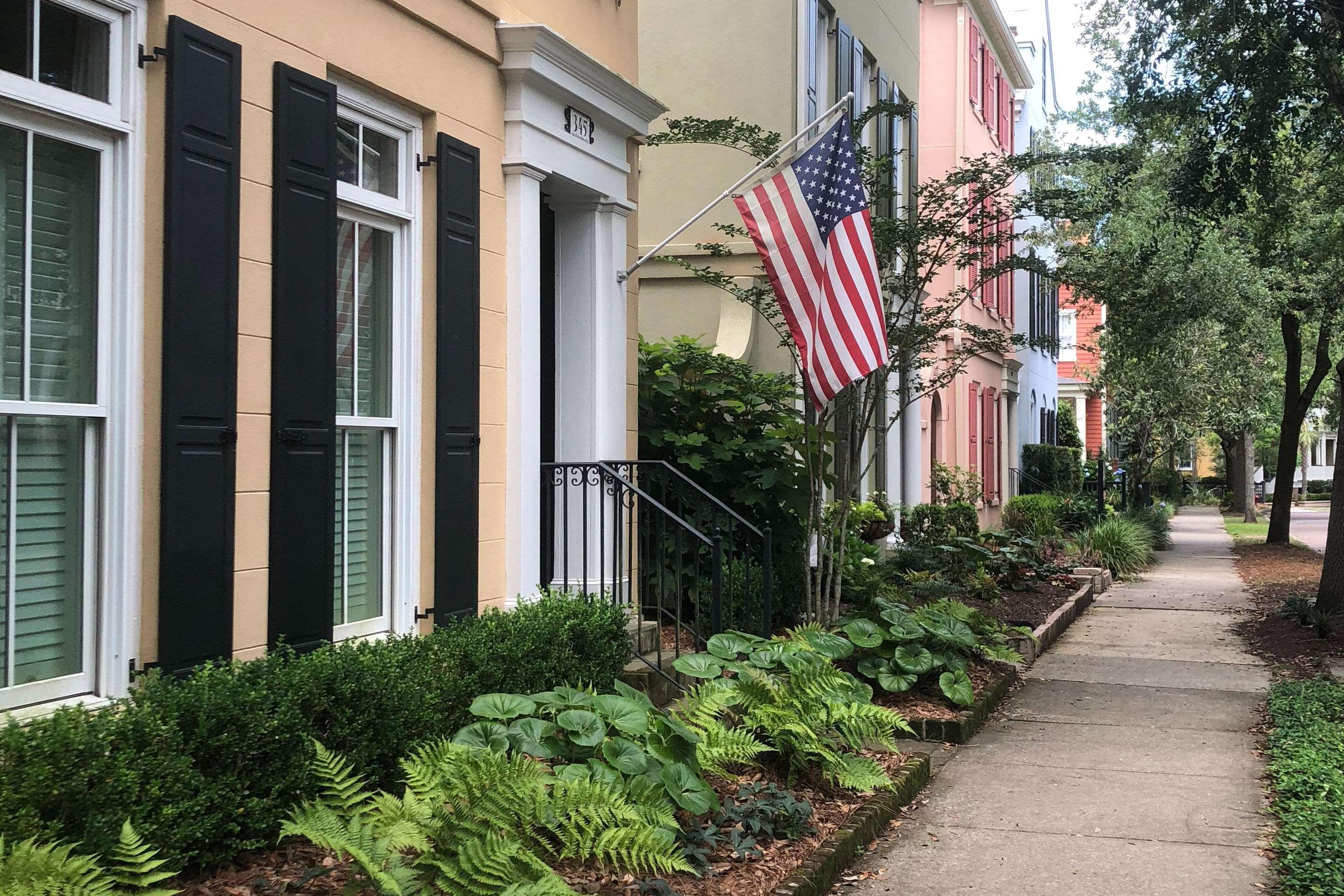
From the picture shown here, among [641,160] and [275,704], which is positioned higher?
[641,160]

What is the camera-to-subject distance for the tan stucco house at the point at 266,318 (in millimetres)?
4004

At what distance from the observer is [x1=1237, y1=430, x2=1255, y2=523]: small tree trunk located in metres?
37.3

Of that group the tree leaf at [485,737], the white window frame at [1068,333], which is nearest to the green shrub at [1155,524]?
the white window frame at [1068,333]

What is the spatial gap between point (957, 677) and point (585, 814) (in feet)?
14.4

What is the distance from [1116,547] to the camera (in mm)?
18672

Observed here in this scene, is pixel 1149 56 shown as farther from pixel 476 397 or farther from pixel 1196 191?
pixel 476 397

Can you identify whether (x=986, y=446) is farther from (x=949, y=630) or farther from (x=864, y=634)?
(x=864, y=634)

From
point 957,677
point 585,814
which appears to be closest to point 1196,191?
point 957,677

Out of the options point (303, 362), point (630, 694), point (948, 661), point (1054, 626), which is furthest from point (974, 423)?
point (303, 362)

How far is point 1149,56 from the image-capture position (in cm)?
1192

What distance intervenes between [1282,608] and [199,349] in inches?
490

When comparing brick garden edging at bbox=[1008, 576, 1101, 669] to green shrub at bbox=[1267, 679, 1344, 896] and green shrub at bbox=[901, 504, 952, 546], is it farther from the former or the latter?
green shrub at bbox=[1267, 679, 1344, 896]

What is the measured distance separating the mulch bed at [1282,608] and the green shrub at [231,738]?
7533 millimetres

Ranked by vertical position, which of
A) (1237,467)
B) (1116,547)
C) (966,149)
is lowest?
(1116,547)
